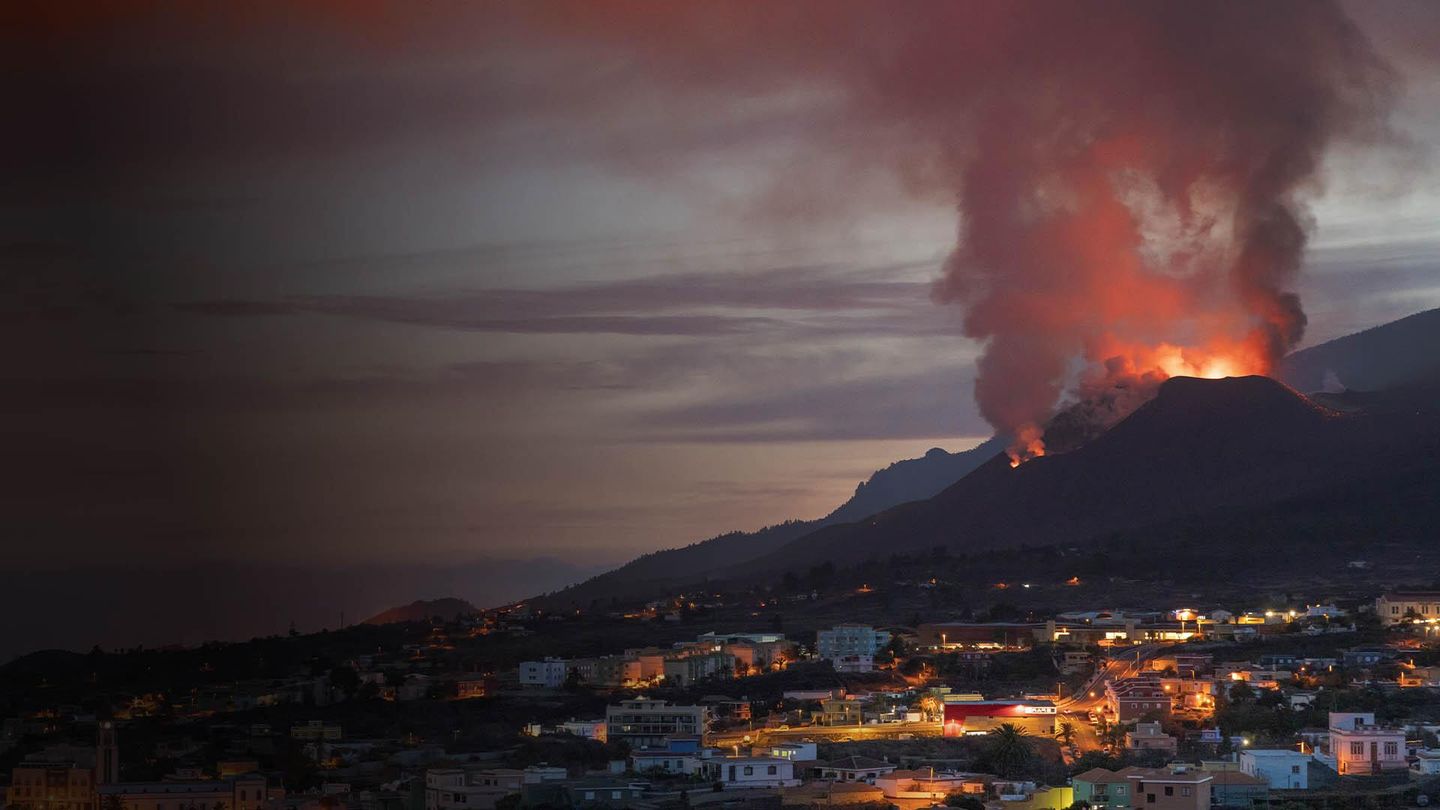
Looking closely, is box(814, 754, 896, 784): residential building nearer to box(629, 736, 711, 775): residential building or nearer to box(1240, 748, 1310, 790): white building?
box(629, 736, 711, 775): residential building

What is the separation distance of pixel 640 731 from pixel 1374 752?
19.0 metres

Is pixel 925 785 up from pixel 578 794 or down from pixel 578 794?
down

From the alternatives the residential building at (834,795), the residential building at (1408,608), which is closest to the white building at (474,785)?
the residential building at (834,795)

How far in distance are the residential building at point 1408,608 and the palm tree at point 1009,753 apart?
1307 inches

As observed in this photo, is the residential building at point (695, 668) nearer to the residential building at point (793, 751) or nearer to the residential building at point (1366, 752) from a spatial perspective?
the residential building at point (793, 751)

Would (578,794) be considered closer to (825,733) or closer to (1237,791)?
(1237,791)

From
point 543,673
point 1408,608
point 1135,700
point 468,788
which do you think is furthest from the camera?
point 1408,608

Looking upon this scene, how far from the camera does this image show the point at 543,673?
83562mm

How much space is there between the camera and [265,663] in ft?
300

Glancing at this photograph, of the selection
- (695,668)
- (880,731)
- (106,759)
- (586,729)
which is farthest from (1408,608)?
(106,759)

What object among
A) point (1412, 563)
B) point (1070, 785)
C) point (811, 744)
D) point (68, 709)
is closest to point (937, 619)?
point (1412, 563)

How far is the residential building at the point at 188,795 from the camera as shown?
5272 centimetres

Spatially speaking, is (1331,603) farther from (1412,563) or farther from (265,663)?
(265,663)

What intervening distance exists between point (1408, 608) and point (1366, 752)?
35.5 metres
